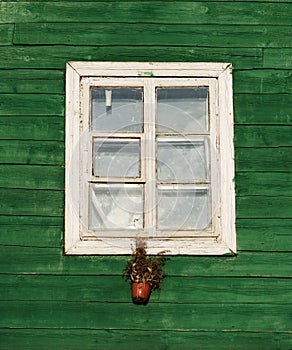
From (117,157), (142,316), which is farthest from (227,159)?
(142,316)

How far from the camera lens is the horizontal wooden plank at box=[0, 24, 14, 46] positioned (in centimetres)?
527

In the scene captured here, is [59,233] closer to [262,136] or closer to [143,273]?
[143,273]

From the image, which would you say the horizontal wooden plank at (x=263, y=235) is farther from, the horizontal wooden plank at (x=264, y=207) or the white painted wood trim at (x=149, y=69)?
the white painted wood trim at (x=149, y=69)

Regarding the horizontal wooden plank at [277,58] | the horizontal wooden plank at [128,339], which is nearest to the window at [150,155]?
the horizontal wooden plank at [277,58]

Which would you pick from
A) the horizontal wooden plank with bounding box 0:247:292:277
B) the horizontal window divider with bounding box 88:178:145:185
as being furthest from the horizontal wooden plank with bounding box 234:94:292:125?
the horizontal wooden plank with bounding box 0:247:292:277

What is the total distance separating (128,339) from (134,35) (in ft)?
7.47

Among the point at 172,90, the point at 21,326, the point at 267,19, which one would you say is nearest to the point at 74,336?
the point at 21,326

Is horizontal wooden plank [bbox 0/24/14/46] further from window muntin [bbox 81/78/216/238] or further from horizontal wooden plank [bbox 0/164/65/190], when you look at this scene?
horizontal wooden plank [bbox 0/164/65/190]

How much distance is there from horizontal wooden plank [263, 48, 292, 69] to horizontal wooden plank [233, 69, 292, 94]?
0.16 feet

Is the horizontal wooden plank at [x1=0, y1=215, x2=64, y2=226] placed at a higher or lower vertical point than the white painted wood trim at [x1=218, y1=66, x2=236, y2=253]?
lower

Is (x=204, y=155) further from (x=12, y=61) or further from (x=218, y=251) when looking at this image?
(x=12, y=61)

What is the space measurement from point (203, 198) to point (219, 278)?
0.61 m

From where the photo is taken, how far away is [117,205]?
5148mm

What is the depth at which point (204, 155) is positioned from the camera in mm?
5211
